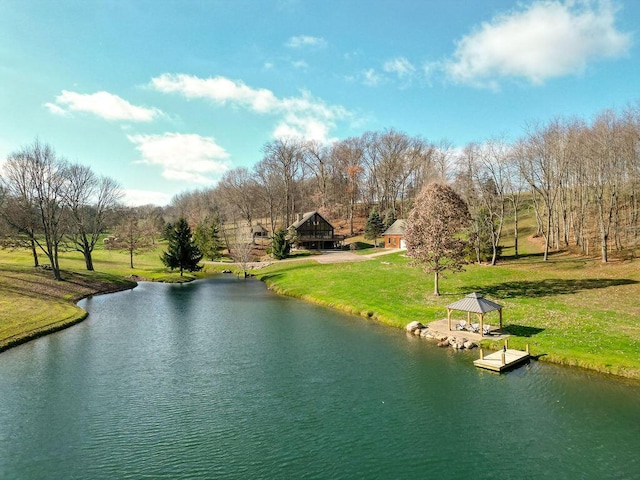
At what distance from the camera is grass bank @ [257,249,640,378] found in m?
24.2

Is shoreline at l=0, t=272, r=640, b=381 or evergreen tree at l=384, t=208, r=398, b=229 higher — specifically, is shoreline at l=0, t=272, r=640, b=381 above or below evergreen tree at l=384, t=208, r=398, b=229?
below

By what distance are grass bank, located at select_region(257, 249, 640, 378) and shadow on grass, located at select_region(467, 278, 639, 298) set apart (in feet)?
0.26

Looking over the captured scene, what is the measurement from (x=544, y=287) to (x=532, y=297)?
12.9ft

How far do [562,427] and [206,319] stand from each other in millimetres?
28398

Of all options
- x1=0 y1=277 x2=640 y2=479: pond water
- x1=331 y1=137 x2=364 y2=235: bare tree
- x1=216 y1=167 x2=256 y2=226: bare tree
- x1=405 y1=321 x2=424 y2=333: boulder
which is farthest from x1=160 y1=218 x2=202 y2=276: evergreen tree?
x1=405 y1=321 x2=424 y2=333: boulder

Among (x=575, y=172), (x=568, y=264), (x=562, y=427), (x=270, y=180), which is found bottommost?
(x=562, y=427)

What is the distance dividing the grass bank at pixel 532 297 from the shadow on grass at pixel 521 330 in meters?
0.06

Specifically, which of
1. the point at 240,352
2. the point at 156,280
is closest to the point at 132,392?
the point at 240,352

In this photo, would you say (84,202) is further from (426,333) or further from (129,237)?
(426,333)

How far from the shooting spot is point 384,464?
535 inches

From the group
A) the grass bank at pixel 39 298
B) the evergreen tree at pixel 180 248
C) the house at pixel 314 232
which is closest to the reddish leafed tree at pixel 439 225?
the grass bank at pixel 39 298

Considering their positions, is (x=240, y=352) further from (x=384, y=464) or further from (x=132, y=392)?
(x=384, y=464)

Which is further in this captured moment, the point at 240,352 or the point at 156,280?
the point at 156,280

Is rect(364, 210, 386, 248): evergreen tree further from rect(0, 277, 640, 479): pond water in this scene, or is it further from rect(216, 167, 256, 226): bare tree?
rect(0, 277, 640, 479): pond water
